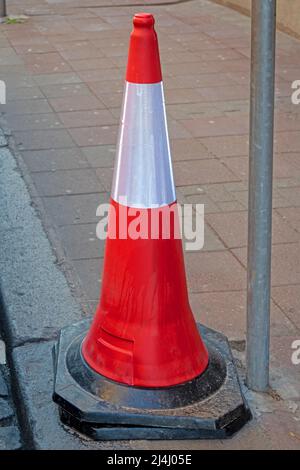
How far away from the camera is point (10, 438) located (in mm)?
3322

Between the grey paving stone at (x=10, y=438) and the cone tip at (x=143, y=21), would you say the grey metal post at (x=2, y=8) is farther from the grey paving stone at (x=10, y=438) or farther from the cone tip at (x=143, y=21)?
the grey paving stone at (x=10, y=438)

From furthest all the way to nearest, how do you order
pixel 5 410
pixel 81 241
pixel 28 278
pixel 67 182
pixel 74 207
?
pixel 67 182
pixel 74 207
pixel 81 241
pixel 28 278
pixel 5 410

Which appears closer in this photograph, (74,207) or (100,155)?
(74,207)

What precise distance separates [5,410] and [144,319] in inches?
27.4

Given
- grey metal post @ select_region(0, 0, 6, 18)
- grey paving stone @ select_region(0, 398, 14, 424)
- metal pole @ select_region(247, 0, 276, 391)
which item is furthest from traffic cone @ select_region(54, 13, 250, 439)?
grey metal post @ select_region(0, 0, 6, 18)

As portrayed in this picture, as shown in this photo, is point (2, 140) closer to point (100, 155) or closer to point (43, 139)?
point (43, 139)

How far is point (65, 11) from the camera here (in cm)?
1261

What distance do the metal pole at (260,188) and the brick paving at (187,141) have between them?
0.80 feet

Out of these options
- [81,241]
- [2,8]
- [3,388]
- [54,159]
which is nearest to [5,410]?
[3,388]

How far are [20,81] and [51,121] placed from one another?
1482 millimetres

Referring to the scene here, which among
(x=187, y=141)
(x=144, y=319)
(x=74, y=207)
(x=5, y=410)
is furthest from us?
(x=187, y=141)

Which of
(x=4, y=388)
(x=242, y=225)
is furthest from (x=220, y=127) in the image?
(x=4, y=388)

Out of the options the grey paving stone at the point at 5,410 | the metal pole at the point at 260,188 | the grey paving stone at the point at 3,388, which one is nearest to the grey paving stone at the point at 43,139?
the grey paving stone at the point at 3,388

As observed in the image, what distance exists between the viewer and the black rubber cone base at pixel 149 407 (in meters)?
3.15
